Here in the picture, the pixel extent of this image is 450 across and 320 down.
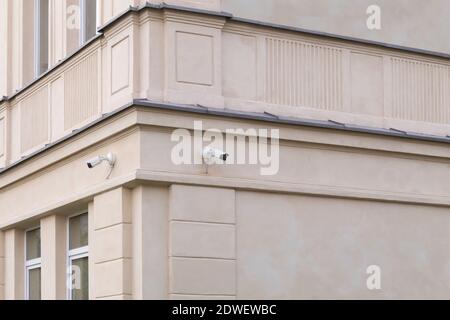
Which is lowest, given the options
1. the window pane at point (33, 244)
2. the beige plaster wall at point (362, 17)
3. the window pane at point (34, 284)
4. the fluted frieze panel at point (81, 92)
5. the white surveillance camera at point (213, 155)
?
the window pane at point (34, 284)

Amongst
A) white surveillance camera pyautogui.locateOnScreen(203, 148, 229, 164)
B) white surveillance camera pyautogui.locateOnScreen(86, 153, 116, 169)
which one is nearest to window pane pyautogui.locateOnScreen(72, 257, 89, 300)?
white surveillance camera pyautogui.locateOnScreen(86, 153, 116, 169)

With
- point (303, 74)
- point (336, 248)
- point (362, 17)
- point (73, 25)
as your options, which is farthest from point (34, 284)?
point (362, 17)

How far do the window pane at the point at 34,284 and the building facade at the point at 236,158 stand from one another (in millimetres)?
292

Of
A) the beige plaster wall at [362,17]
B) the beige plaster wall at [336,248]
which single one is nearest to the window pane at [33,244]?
the beige plaster wall at [336,248]

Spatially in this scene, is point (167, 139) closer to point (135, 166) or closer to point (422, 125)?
point (135, 166)

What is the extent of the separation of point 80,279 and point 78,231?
2.06 feet

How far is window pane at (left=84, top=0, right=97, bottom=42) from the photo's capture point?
15695 millimetres

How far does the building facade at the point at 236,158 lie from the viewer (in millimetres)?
13211

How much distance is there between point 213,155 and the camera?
13273 mm

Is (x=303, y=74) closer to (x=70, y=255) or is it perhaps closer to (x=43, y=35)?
(x=70, y=255)

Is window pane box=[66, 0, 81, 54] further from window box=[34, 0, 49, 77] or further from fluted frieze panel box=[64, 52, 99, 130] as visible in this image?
window box=[34, 0, 49, 77]

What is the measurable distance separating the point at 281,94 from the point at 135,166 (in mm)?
2120

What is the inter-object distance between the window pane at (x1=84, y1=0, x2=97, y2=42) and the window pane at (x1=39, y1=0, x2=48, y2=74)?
5.61 feet

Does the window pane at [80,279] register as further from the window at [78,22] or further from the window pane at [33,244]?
the window at [78,22]
